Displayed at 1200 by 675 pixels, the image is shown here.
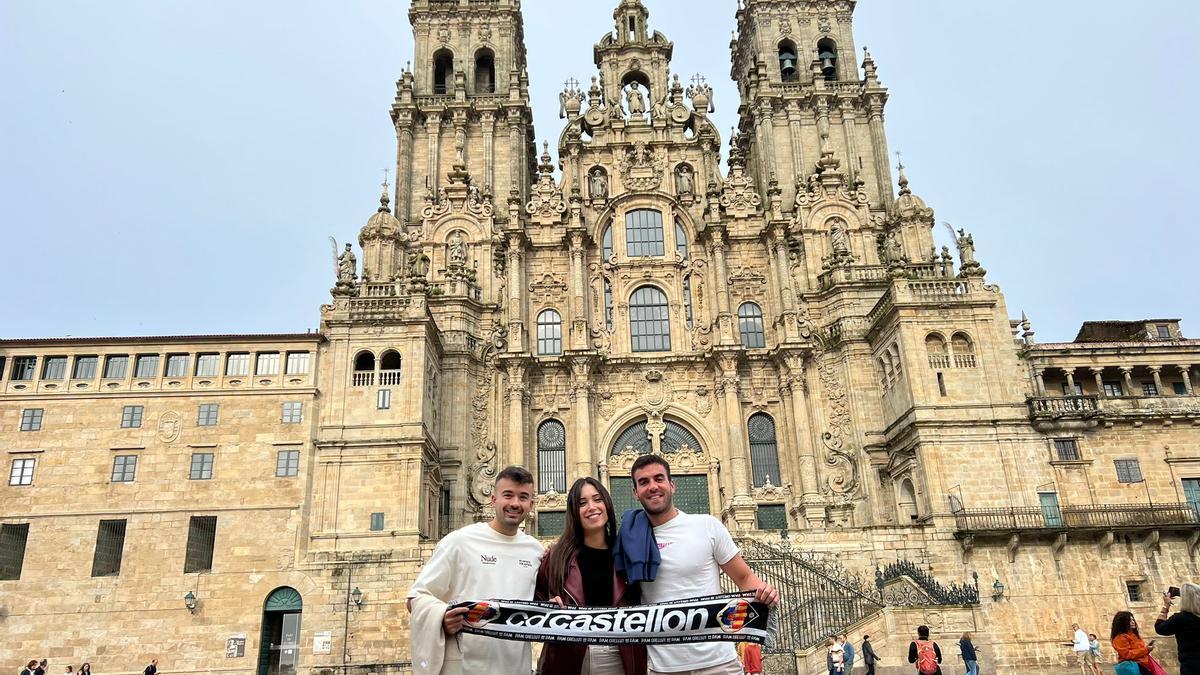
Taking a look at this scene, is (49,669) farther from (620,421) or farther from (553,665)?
(553,665)

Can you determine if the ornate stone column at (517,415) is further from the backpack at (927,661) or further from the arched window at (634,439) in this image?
the backpack at (927,661)

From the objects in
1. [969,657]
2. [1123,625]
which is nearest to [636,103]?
[969,657]

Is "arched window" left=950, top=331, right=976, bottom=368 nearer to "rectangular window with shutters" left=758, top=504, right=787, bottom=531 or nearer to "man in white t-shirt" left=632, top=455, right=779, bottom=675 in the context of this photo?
"rectangular window with shutters" left=758, top=504, right=787, bottom=531

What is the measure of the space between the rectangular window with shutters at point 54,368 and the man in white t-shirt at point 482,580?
110 feet

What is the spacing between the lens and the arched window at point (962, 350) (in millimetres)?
35000

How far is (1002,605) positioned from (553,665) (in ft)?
95.0

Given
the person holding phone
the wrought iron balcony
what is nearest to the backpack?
the person holding phone

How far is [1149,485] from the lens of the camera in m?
34.4

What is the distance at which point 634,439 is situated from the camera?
133 feet

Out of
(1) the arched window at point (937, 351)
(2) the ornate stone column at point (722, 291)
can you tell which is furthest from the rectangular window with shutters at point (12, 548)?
(1) the arched window at point (937, 351)

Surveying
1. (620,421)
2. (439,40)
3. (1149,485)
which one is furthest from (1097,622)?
(439,40)

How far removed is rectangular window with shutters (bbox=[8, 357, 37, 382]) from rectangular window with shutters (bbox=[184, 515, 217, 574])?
9043mm

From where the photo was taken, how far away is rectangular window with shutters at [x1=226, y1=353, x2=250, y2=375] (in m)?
34.1

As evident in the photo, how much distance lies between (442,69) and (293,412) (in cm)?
2388
